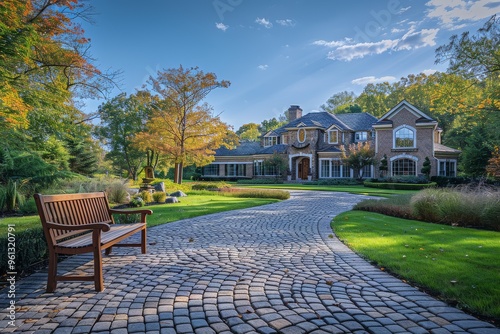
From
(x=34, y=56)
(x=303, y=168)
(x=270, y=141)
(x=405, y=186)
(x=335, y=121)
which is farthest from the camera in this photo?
(x=270, y=141)

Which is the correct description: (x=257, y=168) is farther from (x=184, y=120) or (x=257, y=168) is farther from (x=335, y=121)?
(x=184, y=120)

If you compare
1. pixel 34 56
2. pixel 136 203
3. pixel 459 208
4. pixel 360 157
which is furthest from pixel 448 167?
pixel 34 56

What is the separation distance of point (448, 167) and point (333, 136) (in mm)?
11887

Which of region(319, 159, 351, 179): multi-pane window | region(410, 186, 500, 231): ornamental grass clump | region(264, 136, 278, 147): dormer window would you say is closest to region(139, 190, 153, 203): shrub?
region(410, 186, 500, 231): ornamental grass clump

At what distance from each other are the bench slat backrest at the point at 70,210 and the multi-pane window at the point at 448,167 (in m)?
33.4

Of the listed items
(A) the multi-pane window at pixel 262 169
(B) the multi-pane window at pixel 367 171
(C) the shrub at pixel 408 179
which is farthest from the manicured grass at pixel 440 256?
(A) the multi-pane window at pixel 262 169

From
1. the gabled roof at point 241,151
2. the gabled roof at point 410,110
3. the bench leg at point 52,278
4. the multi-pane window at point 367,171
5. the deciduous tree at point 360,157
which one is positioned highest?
the gabled roof at point 410,110

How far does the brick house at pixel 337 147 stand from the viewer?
30.8 metres

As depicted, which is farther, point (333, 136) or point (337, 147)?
point (333, 136)

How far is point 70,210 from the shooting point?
466cm

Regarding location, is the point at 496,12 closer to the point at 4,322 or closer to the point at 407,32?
the point at 407,32

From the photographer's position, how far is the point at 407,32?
45.3 ft

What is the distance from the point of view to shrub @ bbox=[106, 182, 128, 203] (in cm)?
1360

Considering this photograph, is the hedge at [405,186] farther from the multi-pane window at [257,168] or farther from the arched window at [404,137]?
the multi-pane window at [257,168]
